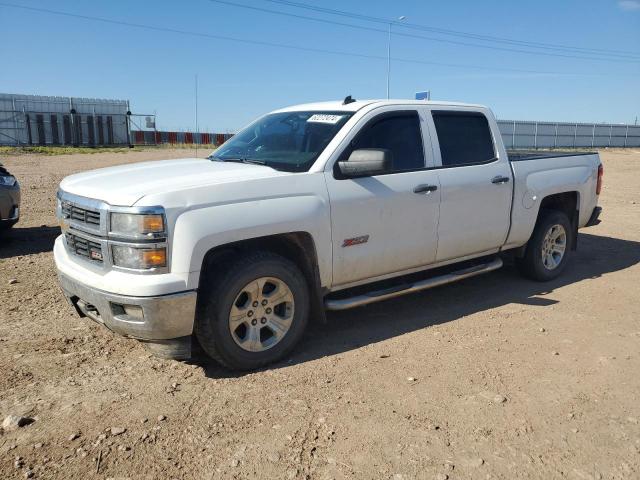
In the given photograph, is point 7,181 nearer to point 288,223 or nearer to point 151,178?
point 151,178

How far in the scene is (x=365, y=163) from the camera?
13.8 feet

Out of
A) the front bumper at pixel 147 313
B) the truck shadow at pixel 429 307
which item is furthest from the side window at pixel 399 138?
the front bumper at pixel 147 313

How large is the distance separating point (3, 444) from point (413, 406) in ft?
7.83

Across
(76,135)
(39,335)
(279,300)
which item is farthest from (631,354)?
(76,135)

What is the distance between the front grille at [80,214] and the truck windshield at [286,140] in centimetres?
136

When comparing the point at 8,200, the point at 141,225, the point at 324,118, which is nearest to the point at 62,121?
the point at 8,200

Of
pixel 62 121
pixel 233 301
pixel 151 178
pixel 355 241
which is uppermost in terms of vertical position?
pixel 62 121

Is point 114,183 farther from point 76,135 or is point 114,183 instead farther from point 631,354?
point 76,135

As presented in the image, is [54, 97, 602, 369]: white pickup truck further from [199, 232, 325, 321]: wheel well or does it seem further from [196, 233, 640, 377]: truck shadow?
[196, 233, 640, 377]: truck shadow

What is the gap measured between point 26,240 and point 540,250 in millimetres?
7092

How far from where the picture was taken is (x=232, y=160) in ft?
15.8

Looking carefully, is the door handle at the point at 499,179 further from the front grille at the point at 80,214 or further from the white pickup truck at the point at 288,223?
the front grille at the point at 80,214

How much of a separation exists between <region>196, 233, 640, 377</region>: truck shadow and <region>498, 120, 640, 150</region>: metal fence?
1377 inches

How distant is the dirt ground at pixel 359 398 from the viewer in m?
2.92
